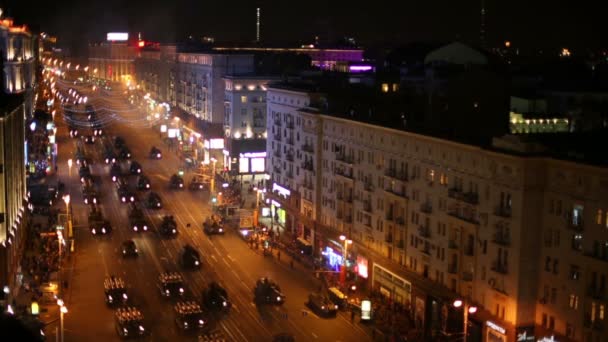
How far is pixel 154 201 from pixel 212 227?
12881mm

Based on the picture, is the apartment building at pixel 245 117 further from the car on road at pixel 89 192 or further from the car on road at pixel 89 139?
the car on road at pixel 89 139

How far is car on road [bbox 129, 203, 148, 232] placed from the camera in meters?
69.9

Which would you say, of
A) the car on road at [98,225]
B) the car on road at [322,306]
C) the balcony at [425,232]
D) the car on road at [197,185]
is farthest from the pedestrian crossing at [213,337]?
the car on road at [197,185]

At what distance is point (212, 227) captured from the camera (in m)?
68.8

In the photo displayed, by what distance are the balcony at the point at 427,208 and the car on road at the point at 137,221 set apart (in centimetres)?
3107

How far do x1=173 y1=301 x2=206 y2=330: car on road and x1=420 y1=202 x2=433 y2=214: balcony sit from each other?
1422 centimetres

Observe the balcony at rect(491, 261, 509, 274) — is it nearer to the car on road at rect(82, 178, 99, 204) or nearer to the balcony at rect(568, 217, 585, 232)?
the balcony at rect(568, 217, 585, 232)

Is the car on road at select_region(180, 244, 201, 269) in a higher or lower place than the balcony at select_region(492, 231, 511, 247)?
lower

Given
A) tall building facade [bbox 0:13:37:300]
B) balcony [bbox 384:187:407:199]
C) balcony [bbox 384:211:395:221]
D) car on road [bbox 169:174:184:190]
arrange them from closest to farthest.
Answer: tall building facade [bbox 0:13:37:300] < balcony [bbox 384:187:407:199] < balcony [bbox 384:211:395:221] < car on road [bbox 169:174:184:190]

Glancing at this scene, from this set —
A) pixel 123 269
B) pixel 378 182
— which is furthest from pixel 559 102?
pixel 123 269

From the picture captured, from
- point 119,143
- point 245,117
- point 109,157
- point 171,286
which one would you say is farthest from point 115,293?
point 119,143

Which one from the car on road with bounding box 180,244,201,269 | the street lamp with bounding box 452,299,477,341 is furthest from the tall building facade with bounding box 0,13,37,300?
the street lamp with bounding box 452,299,477,341

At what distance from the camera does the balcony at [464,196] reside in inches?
1633

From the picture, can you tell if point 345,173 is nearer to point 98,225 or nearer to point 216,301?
point 216,301
